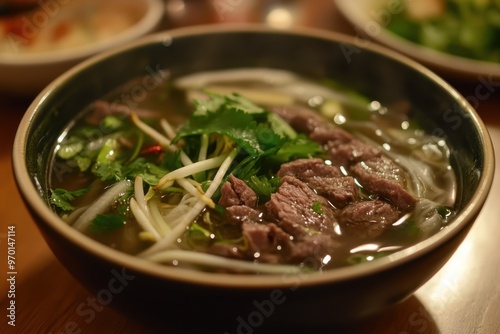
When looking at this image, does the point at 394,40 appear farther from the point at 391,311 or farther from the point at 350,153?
the point at 391,311

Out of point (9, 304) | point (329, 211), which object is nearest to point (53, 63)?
point (9, 304)

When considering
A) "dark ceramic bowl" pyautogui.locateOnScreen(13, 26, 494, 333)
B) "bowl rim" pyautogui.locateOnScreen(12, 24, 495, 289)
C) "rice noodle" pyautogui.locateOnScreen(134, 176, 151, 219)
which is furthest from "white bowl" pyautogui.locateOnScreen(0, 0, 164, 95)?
"rice noodle" pyautogui.locateOnScreen(134, 176, 151, 219)

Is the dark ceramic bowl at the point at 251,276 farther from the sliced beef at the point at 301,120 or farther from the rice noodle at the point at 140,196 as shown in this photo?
the sliced beef at the point at 301,120

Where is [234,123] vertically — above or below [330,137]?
above

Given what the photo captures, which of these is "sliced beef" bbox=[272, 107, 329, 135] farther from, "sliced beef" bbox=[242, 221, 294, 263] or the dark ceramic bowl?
"sliced beef" bbox=[242, 221, 294, 263]

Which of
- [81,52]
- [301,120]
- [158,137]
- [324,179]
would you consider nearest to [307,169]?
[324,179]

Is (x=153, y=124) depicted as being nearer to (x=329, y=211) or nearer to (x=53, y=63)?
(x=53, y=63)

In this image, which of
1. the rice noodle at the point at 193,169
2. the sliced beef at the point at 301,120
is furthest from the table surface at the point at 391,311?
the sliced beef at the point at 301,120
